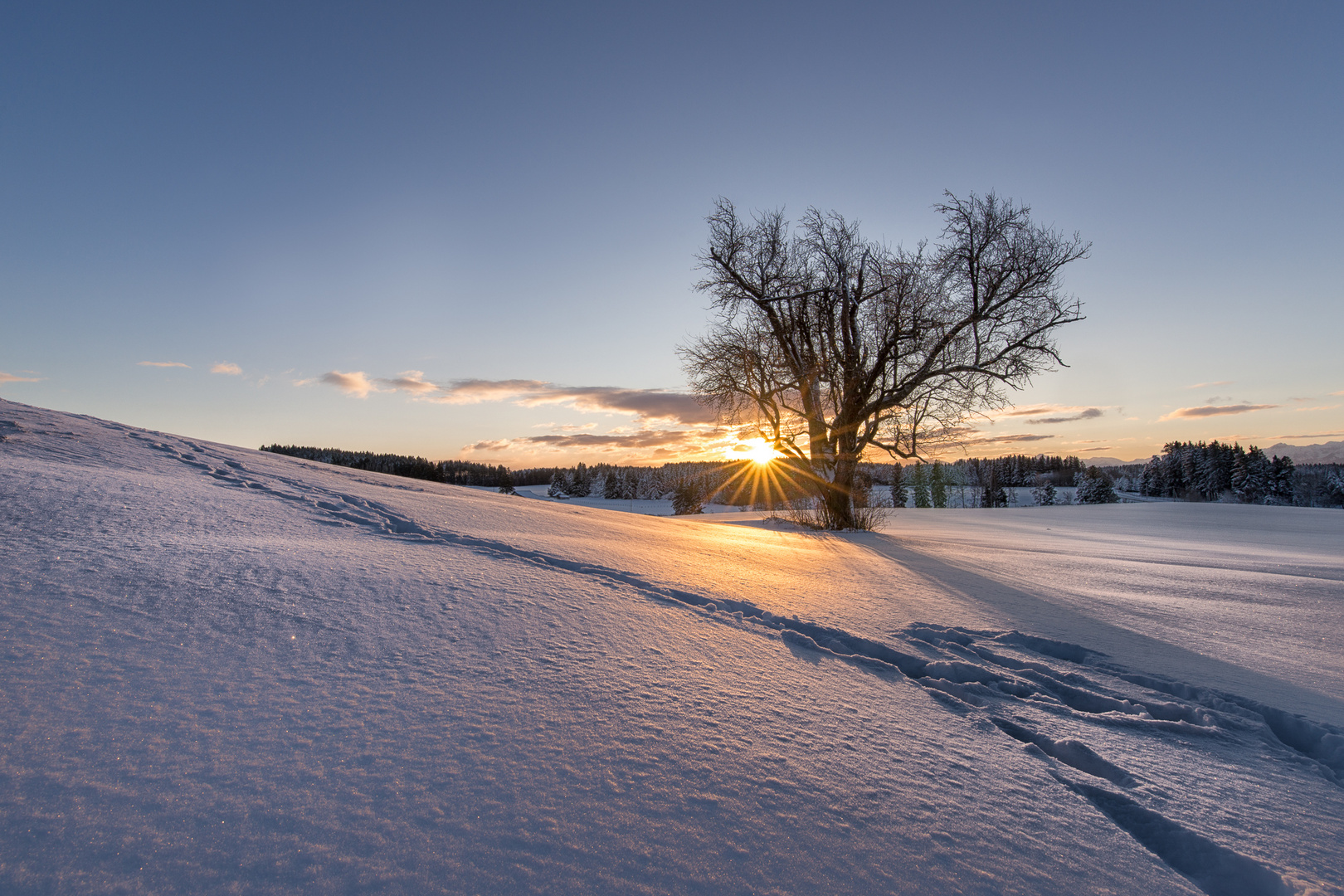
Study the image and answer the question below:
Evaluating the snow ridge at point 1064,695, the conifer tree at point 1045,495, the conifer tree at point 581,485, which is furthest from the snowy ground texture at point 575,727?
the conifer tree at point 581,485

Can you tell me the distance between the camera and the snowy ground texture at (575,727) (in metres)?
1.14

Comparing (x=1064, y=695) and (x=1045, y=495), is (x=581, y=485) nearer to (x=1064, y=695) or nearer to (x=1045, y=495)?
(x=1045, y=495)

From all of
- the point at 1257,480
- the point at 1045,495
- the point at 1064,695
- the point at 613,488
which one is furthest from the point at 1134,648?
the point at 1045,495

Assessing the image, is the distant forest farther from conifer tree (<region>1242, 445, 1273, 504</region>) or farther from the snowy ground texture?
the snowy ground texture

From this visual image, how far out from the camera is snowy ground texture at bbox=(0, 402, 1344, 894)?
1.14 metres

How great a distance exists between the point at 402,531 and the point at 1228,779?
4.18 m

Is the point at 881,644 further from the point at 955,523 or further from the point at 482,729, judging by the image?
the point at 955,523

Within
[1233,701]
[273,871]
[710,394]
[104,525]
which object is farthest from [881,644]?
[710,394]

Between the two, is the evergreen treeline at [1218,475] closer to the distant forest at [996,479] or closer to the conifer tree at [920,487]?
the distant forest at [996,479]

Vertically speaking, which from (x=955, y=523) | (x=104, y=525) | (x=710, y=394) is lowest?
(x=955, y=523)

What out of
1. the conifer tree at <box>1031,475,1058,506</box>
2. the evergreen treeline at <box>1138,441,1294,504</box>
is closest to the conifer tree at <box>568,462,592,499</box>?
the conifer tree at <box>1031,475,1058,506</box>

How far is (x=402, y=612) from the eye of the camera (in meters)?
2.27

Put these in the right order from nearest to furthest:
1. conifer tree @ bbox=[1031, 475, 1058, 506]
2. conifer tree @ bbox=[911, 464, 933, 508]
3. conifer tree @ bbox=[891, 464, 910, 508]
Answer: conifer tree @ bbox=[891, 464, 910, 508], conifer tree @ bbox=[911, 464, 933, 508], conifer tree @ bbox=[1031, 475, 1058, 506]

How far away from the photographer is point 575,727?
5.35ft
